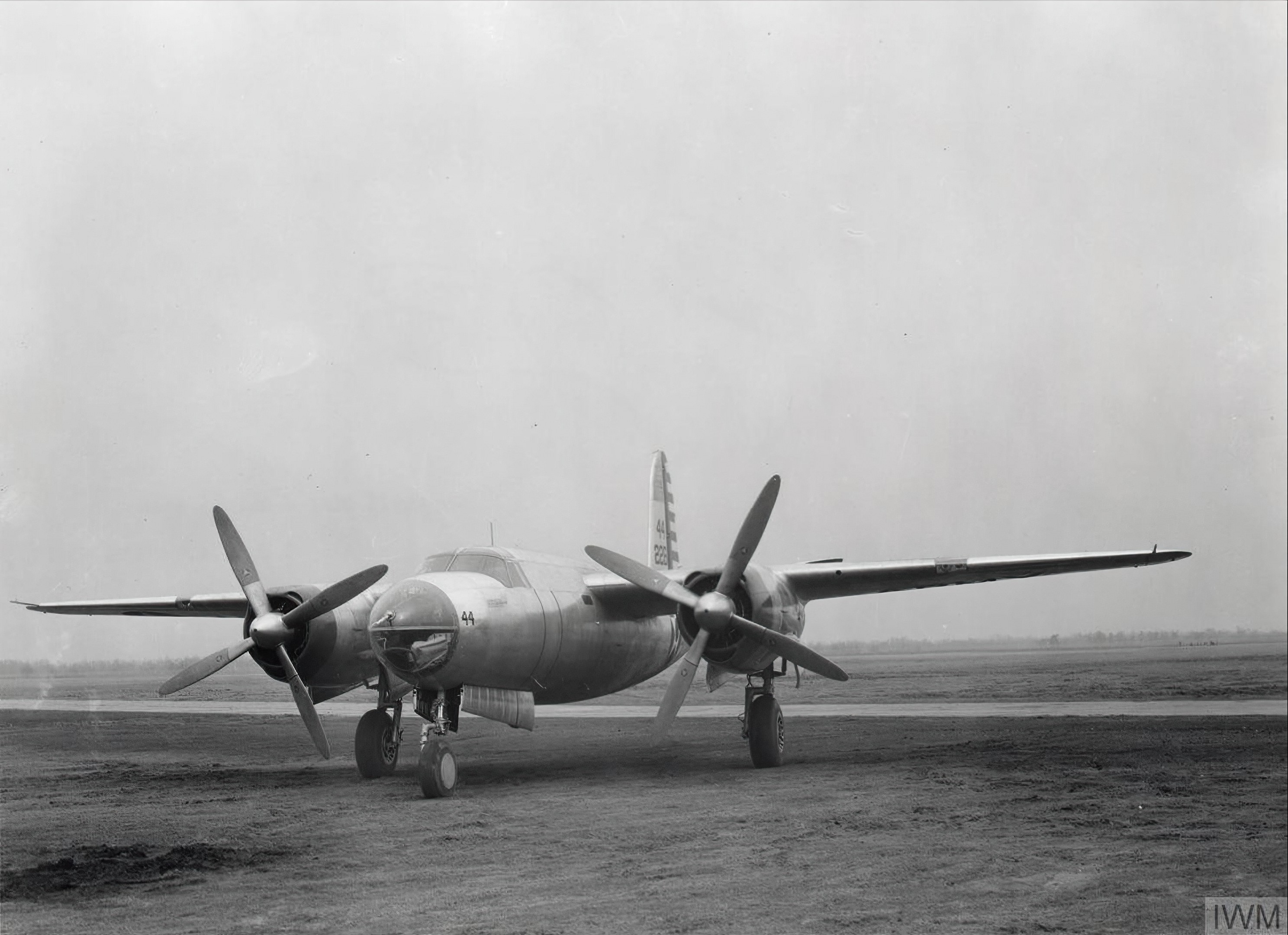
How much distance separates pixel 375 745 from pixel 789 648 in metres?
5.61

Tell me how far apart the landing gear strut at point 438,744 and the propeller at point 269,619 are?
1.60 meters

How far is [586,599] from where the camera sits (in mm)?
15391

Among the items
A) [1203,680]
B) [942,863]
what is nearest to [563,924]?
[942,863]

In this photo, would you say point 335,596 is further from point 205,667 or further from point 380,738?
point 380,738

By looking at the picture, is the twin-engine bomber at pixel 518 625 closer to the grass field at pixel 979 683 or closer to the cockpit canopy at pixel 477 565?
the cockpit canopy at pixel 477 565

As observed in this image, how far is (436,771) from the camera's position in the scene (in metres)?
12.1

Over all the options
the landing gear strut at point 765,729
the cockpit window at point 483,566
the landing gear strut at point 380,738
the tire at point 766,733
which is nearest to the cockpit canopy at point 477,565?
the cockpit window at point 483,566

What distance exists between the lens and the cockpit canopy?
13.7 metres

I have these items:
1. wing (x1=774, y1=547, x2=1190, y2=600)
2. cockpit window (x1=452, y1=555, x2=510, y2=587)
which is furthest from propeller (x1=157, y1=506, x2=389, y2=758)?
wing (x1=774, y1=547, x2=1190, y2=600)

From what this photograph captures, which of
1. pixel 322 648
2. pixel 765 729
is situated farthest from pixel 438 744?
pixel 765 729

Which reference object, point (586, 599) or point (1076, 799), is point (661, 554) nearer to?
point (586, 599)

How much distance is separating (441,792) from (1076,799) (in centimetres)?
675

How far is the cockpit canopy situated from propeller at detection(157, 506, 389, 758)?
666 millimetres

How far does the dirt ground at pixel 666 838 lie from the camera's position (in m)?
7.31
